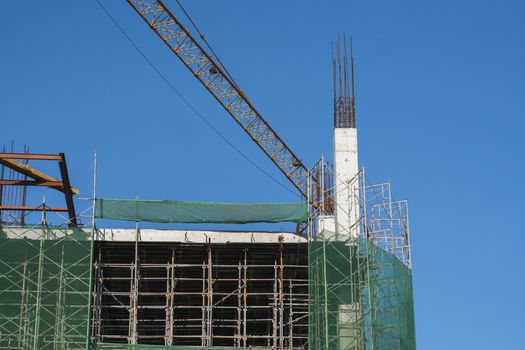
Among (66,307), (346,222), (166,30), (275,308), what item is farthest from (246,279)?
(166,30)

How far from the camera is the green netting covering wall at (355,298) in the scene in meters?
35.5

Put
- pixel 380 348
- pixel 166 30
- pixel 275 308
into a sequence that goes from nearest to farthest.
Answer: pixel 380 348 < pixel 275 308 < pixel 166 30

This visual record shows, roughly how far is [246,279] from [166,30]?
21.3 metres

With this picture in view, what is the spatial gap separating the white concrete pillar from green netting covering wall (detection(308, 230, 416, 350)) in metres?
2.01

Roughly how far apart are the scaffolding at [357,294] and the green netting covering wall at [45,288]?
844 centimetres

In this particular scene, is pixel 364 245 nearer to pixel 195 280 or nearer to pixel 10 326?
pixel 195 280

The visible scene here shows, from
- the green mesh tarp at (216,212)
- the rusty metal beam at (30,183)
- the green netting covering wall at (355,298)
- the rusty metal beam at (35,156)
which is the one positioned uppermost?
the rusty metal beam at (35,156)

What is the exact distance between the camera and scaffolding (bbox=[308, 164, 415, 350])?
35.5 meters

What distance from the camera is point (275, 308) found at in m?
39.1

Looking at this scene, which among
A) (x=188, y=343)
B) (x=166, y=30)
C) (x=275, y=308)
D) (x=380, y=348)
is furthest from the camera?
(x=166, y=30)

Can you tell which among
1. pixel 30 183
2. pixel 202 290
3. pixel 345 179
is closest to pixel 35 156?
pixel 30 183

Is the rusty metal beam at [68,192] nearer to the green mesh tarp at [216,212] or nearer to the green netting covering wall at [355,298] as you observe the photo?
the green mesh tarp at [216,212]

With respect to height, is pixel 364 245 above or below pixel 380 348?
above

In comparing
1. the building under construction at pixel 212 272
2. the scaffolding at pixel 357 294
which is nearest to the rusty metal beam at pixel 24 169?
the building under construction at pixel 212 272
